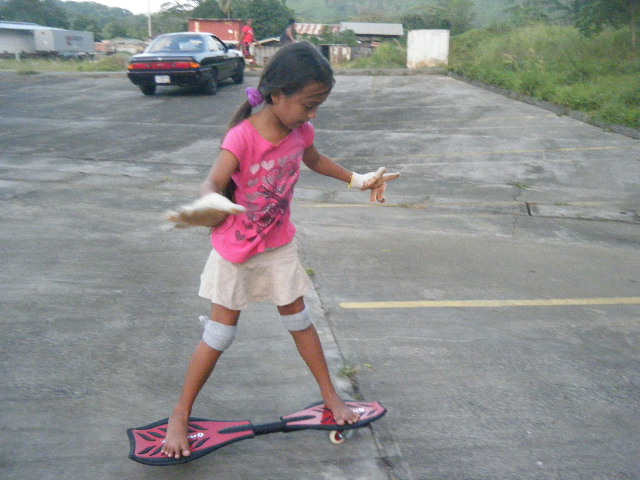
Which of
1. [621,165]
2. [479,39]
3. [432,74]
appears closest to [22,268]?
[621,165]

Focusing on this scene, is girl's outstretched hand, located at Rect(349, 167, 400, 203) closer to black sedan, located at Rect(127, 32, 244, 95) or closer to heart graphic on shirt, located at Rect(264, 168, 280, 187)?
heart graphic on shirt, located at Rect(264, 168, 280, 187)

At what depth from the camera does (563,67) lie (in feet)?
56.9

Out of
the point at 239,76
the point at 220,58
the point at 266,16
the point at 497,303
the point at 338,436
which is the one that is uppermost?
the point at 266,16

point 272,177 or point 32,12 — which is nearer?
point 272,177

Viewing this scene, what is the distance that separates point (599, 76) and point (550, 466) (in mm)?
14755

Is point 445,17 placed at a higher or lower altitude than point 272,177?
higher

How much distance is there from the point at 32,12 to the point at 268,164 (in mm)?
109162

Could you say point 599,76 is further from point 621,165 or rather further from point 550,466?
point 550,466

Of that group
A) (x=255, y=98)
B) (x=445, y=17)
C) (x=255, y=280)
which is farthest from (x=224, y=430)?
(x=445, y=17)

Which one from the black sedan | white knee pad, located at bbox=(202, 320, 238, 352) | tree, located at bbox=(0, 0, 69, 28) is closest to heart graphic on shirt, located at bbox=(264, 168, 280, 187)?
white knee pad, located at bbox=(202, 320, 238, 352)

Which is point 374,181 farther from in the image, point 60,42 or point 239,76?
point 60,42

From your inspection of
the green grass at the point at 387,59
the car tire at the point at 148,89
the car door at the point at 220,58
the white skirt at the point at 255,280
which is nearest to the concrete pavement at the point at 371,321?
Answer: the white skirt at the point at 255,280

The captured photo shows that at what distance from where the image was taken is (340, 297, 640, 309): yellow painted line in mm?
4715

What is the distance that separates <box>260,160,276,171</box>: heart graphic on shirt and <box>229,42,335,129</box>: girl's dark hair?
262mm
